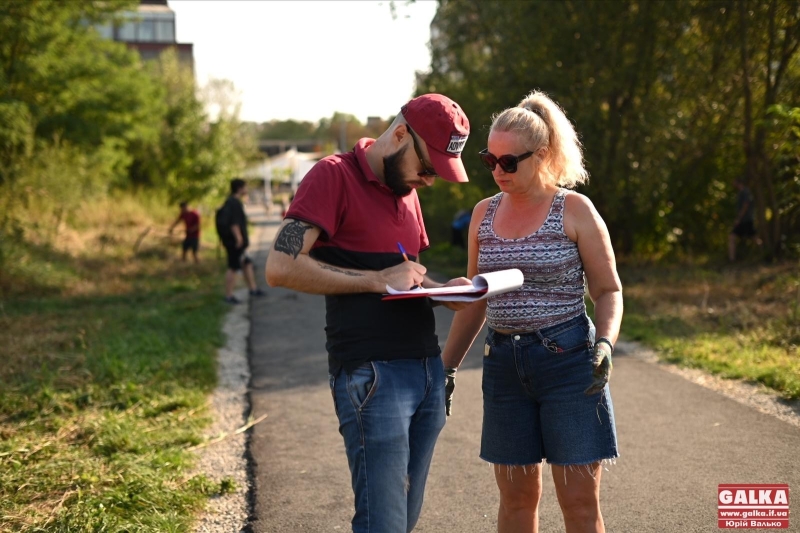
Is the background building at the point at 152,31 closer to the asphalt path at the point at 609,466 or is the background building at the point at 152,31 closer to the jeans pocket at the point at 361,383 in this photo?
the asphalt path at the point at 609,466

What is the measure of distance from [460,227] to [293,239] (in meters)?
20.5

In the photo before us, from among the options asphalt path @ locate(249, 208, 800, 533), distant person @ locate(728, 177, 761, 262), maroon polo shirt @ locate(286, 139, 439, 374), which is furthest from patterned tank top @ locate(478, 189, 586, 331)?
distant person @ locate(728, 177, 761, 262)

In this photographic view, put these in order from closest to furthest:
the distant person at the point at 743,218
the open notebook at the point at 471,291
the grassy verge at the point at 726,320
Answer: the open notebook at the point at 471,291 < the grassy verge at the point at 726,320 < the distant person at the point at 743,218

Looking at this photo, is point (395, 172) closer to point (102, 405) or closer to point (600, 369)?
point (600, 369)

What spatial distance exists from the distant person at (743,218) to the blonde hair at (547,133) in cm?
1421

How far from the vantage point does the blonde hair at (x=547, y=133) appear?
3389 mm

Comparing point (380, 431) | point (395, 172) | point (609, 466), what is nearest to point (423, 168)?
point (395, 172)

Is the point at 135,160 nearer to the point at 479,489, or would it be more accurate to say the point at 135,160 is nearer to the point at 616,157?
the point at 616,157

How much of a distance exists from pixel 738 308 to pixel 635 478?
21.0ft

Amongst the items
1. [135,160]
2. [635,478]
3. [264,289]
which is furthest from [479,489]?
[135,160]

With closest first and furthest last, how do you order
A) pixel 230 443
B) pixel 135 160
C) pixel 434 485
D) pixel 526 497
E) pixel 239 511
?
1. pixel 526 497
2. pixel 239 511
3. pixel 434 485
4. pixel 230 443
5. pixel 135 160

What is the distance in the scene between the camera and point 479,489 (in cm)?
514

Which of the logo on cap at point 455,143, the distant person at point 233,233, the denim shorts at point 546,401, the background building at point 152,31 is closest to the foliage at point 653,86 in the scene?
the distant person at point 233,233

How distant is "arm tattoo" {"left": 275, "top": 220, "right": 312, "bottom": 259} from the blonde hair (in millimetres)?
928
